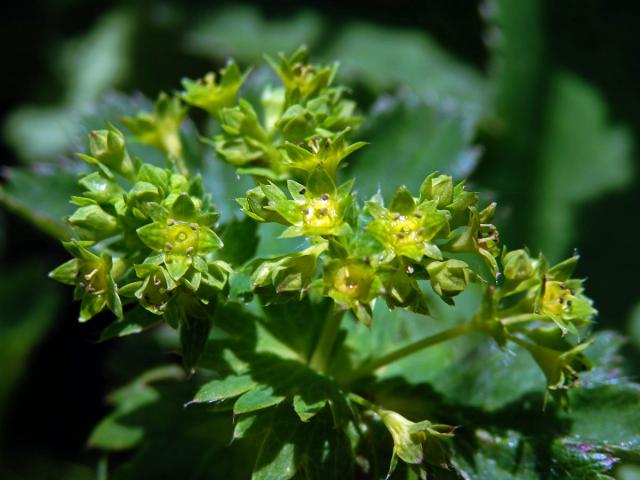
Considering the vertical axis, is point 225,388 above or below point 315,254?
below

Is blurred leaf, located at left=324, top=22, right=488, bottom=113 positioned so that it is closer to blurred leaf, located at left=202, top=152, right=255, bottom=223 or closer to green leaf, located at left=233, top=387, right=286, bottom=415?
blurred leaf, located at left=202, top=152, right=255, bottom=223

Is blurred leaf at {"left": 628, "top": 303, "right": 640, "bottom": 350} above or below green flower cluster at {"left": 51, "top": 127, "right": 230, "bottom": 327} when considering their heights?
below

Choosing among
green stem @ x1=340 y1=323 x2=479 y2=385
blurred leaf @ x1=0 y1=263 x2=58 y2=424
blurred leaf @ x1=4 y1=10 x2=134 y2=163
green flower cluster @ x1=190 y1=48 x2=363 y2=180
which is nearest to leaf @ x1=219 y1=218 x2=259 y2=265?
green flower cluster @ x1=190 y1=48 x2=363 y2=180

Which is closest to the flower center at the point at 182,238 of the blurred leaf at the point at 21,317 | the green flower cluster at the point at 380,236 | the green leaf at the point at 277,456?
the green flower cluster at the point at 380,236

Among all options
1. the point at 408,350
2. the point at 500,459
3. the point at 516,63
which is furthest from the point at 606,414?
the point at 516,63

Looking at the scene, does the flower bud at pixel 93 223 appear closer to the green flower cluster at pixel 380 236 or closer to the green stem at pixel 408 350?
the green flower cluster at pixel 380 236

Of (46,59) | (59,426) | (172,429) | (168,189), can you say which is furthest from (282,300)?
(46,59)

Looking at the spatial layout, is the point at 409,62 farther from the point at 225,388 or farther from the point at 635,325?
the point at 225,388
